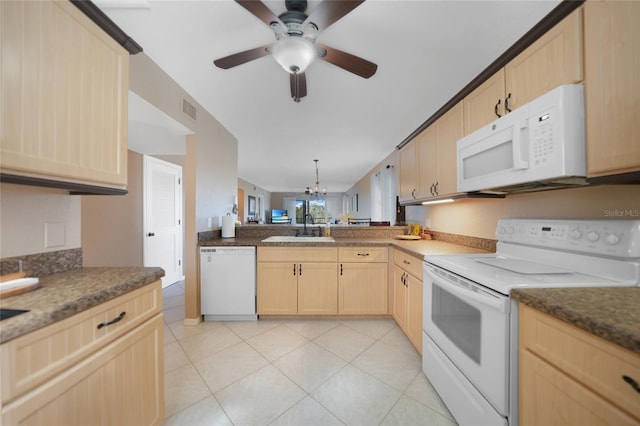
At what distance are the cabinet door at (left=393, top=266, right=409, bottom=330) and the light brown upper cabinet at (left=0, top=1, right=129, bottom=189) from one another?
2.25 metres

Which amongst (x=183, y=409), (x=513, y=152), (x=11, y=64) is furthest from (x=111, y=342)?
(x=513, y=152)

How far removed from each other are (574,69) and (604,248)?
2.73 feet

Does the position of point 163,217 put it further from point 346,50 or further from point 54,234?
point 346,50

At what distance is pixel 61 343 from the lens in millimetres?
720

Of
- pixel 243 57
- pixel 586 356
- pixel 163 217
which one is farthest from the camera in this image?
pixel 163 217

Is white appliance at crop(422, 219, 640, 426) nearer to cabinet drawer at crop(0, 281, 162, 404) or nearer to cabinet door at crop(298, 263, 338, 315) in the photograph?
cabinet door at crop(298, 263, 338, 315)

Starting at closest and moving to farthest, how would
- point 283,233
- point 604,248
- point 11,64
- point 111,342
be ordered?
point 11,64
point 111,342
point 604,248
point 283,233

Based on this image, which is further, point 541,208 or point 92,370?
point 541,208

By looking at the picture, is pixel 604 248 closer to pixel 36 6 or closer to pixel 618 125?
pixel 618 125

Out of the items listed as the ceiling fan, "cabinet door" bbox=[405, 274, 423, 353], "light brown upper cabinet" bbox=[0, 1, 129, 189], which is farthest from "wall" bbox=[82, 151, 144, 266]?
"cabinet door" bbox=[405, 274, 423, 353]

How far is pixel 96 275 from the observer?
1.08 meters

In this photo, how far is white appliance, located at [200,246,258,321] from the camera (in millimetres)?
2461

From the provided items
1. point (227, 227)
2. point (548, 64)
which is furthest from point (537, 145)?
point (227, 227)

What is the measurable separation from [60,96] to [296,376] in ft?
6.62
